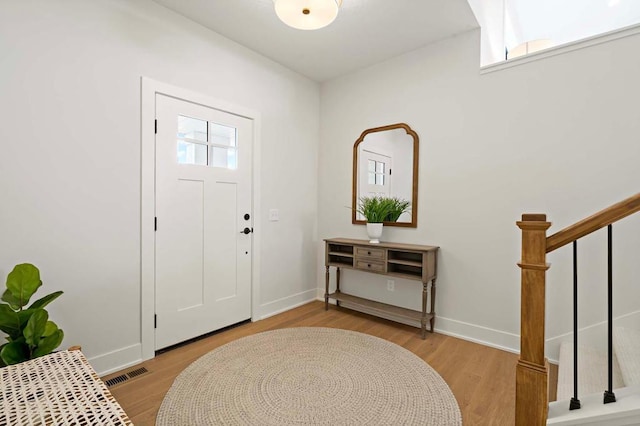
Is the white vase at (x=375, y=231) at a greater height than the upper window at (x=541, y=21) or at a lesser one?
lesser

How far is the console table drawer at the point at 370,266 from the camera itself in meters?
3.04

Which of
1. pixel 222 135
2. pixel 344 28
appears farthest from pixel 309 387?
pixel 344 28

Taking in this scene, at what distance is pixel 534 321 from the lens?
1336mm

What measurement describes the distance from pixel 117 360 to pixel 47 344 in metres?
0.74

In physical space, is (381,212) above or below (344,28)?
below

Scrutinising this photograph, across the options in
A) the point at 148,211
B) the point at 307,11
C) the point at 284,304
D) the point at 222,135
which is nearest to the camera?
the point at 307,11

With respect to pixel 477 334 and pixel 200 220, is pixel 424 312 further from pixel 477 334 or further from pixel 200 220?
pixel 200 220

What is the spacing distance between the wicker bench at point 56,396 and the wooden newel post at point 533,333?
1558 millimetres

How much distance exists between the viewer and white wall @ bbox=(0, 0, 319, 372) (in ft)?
6.11

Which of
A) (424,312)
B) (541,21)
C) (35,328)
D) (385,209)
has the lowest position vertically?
(424,312)

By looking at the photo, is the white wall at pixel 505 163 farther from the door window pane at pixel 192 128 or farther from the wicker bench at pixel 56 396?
the wicker bench at pixel 56 396

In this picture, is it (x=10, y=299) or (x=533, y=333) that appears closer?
(x=533, y=333)

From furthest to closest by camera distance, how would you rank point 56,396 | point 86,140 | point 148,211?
point 148,211, point 86,140, point 56,396

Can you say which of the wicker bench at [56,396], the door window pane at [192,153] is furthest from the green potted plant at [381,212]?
the wicker bench at [56,396]
